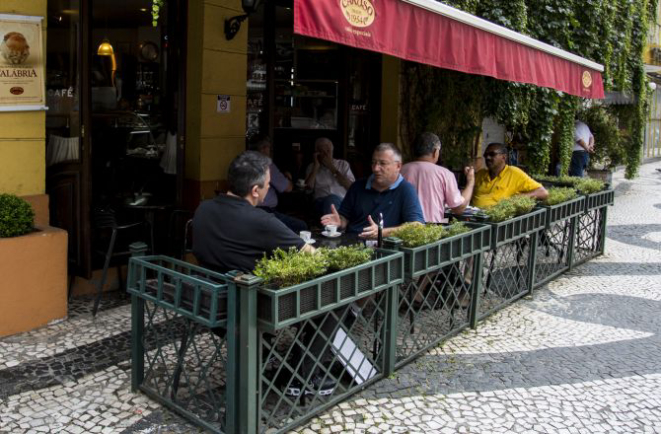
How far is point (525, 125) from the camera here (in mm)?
10133

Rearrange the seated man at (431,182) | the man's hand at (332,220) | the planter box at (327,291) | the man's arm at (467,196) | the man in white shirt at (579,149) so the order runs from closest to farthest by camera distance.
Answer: the planter box at (327,291), the man's hand at (332,220), the seated man at (431,182), the man's arm at (467,196), the man in white shirt at (579,149)

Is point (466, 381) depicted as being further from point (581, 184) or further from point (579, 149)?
point (579, 149)

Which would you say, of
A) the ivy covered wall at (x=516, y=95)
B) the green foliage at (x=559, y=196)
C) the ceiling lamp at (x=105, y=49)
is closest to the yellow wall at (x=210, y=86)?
the ceiling lamp at (x=105, y=49)

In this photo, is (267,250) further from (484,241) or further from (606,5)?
(606,5)

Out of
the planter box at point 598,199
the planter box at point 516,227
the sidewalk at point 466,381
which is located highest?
the planter box at point 598,199

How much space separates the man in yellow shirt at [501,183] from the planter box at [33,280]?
13.0ft

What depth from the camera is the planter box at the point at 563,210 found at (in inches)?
239

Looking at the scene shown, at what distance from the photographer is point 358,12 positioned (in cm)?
390

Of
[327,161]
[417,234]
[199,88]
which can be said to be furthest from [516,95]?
[417,234]

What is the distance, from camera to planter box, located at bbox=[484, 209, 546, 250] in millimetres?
5059

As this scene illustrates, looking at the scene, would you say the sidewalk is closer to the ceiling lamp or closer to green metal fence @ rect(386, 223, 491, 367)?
green metal fence @ rect(386, 223, 491, 367)

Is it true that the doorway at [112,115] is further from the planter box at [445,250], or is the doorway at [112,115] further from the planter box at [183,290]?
the planter box at [445,250]

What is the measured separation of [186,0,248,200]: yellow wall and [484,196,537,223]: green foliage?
2.89m

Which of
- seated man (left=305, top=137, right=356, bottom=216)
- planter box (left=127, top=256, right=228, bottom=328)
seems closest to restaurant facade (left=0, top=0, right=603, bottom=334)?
seated man (left=305, top=137, right=356, bottom=216)
